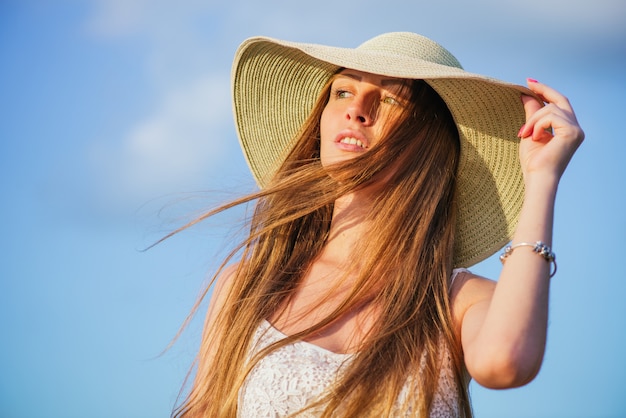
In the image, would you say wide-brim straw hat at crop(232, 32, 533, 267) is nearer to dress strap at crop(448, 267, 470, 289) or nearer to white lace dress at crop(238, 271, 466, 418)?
dress strap at crop(448, 267, 470, 289)

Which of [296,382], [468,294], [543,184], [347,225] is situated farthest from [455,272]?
[296,382]

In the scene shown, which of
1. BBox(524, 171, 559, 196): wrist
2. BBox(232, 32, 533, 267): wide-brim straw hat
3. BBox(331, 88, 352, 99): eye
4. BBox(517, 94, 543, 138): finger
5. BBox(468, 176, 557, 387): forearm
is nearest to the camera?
BBox(468, 176, 557, 387): forearm

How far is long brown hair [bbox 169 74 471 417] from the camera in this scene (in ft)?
9.56

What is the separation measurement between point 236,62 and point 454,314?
1.46 meters

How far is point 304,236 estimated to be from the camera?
3566mm

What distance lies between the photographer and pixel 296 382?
291cm

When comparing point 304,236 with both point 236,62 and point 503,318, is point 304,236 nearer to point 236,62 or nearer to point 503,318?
point 236,62

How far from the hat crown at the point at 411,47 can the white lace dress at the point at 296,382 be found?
116cm

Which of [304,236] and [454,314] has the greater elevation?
[304,236]

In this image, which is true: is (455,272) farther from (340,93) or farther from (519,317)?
(340,93)

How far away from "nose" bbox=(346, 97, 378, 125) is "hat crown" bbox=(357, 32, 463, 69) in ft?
0.83

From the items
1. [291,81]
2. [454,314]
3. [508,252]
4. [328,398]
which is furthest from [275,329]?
[291,81]

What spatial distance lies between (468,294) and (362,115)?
2.46 ft

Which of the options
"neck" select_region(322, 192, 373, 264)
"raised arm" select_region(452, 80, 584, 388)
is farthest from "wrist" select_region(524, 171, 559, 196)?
"neck" select_region(322, 192, 373, 264)
